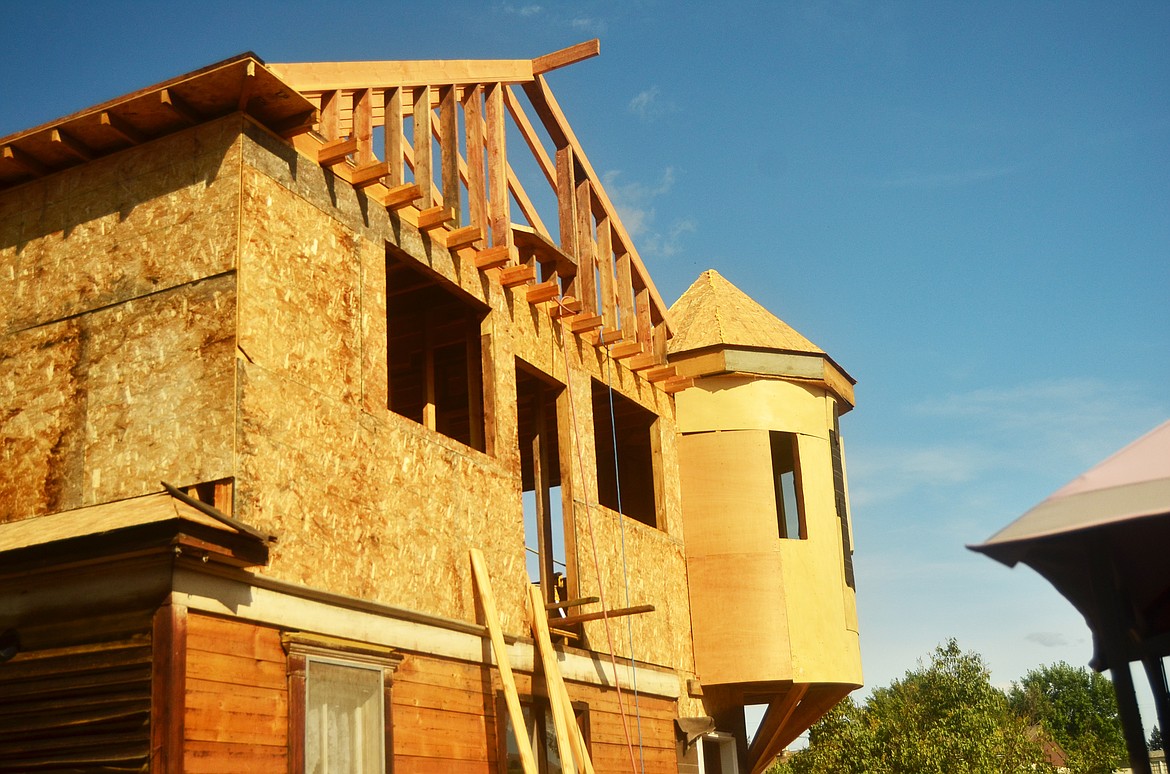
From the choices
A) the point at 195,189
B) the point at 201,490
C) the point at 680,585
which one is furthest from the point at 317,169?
the point at 680,585

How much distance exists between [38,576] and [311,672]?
7.22ft

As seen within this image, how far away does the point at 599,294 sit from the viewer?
698 inches

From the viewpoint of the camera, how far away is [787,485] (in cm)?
1914

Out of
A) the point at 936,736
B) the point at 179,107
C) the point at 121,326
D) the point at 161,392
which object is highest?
the point at 179,107

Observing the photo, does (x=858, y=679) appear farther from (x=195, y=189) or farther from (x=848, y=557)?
(x=195, y=189)

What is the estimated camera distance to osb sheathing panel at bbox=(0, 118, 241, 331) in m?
10.1

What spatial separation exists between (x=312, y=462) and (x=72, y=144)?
3659 millimetres

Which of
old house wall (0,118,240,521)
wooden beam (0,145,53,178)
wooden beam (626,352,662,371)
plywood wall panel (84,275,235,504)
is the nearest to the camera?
plywood wall panel (84,275,235,504)

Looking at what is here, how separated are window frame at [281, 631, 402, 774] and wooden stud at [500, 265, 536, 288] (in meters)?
4.90

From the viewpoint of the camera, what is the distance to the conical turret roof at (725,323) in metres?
18.2

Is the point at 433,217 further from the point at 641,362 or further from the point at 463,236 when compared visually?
the point at 641,362

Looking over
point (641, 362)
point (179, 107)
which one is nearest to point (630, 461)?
point (641, 362)

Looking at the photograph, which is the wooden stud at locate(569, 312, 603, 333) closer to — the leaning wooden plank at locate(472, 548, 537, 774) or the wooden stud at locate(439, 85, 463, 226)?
the wooden stud at locate(439, 85, 463, 226)

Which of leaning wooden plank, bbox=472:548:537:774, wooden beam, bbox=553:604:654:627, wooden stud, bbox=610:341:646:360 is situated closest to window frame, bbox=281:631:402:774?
leaning wooden plank, bbox=472:548:537:774
